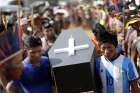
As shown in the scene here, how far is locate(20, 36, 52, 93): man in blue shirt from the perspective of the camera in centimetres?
625

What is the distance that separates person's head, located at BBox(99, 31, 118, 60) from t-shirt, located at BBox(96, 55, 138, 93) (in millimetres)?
72

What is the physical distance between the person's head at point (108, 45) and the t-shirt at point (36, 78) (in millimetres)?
713

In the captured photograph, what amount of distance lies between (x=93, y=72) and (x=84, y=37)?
60 centimetres

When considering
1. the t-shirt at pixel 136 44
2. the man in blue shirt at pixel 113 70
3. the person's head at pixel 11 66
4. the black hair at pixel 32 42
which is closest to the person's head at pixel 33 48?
the black hair at pixel 32 42

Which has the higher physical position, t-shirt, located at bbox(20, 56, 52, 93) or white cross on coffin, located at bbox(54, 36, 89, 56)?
white cross on coffin, located at bbox(54, 36, 89, 56)

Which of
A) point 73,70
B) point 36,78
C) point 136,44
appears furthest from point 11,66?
point 136,44

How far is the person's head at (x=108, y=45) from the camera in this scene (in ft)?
20.6

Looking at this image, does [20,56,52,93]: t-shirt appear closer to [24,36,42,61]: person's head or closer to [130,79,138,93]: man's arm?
[24,36,42,61]: person's head

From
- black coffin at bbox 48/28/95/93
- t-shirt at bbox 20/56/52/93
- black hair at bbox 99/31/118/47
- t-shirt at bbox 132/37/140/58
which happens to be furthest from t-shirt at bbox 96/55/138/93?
t-shirt at bbox 132/37/140/58

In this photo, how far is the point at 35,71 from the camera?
6277mm

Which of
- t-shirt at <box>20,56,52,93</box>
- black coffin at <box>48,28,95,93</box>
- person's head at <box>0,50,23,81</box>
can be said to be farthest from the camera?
t-shirt at <box>20,56,52,93</box>

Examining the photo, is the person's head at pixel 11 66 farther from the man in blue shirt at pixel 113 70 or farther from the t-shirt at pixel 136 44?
the t-shirt at pixel 136 44

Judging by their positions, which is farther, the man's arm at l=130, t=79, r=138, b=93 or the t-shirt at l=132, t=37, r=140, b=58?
the t-shirt at l=132, t=37, r=140, b=58

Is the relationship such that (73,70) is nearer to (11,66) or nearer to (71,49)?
(71,49)
